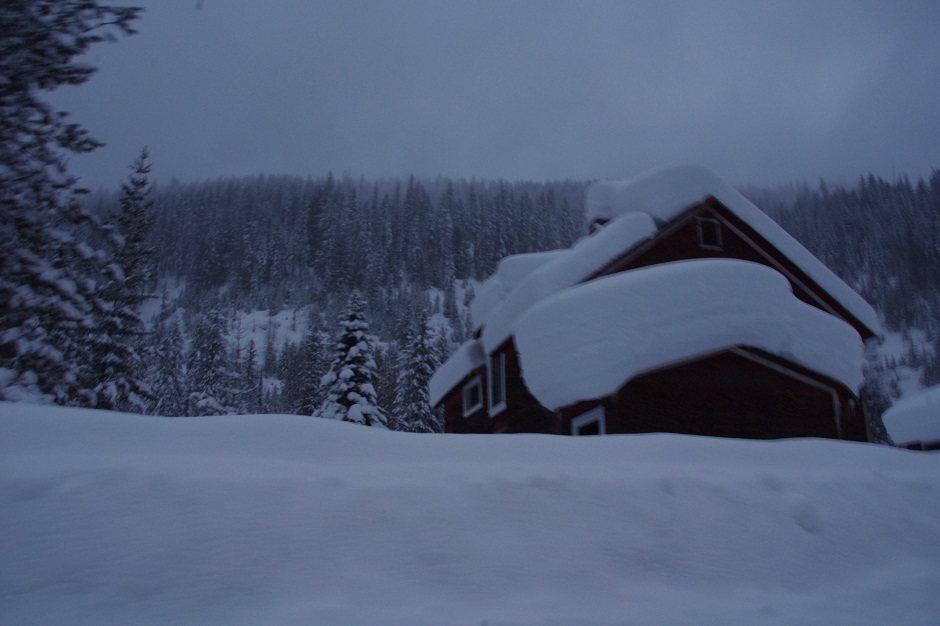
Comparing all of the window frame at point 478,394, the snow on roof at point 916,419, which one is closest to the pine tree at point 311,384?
the window frame at point 478,394

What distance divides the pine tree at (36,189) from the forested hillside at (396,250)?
6359 centimetres

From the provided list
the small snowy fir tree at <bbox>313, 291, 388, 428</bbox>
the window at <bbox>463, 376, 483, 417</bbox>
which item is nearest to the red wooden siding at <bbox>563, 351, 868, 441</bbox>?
the window at <bbox>463, 376, 483, 417</bbox>

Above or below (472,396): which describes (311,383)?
above

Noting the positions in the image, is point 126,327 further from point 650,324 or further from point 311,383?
point 650,324

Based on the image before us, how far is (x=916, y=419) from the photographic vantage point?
1792 centimetres

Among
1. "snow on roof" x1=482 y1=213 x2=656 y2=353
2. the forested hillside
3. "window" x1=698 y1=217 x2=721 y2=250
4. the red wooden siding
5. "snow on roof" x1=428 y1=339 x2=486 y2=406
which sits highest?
the forested hillside

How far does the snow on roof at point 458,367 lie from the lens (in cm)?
1691

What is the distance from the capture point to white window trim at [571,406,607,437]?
10.5 metres

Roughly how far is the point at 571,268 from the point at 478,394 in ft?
23.4

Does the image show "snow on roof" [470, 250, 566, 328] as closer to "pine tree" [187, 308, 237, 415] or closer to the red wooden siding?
the red wooden siding

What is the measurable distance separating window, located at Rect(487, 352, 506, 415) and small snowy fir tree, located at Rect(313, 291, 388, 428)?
10.6 metres

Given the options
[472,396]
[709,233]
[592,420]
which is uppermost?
[709,233]

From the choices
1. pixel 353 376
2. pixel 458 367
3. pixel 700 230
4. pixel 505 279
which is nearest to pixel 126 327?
pixel 353 376

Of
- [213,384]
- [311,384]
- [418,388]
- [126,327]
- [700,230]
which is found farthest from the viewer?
[213,384]
